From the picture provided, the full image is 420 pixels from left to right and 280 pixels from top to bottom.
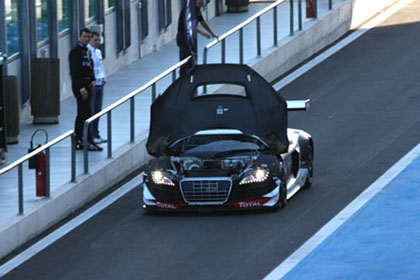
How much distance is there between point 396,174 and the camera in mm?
21641

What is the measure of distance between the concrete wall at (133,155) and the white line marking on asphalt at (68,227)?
0.56ft

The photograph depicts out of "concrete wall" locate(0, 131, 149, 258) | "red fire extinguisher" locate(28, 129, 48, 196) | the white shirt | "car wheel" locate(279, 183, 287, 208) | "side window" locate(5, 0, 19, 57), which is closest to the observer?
"concrete wall" locate(0, 131, 149, 258)

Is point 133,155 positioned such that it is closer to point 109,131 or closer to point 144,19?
point 109,131

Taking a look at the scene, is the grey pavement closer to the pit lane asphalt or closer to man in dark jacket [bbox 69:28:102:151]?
man in dark jacket [bbox 69:28:102:151]

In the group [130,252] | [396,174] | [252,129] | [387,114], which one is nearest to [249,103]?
[252,129]

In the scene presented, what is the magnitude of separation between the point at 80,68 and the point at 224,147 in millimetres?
3561

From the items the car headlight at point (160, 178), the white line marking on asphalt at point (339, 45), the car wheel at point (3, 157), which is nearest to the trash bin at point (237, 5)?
the white line marking on asphalt at point (339, 45)

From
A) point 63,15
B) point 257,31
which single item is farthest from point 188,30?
point 257,31

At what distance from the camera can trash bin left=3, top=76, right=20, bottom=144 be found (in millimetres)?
23438

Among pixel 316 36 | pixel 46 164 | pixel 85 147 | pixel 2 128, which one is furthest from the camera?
pixel 316 36

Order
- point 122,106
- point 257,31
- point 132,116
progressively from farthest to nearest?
point 257,31 < point 132,116 < point 122,106

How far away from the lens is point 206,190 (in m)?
19.3

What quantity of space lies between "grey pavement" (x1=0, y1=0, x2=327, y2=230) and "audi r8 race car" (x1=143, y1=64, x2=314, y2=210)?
119cm

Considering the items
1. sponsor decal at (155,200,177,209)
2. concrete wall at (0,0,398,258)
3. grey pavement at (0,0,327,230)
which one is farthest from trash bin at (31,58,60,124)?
sponsor decal at (155,200,177,209)
